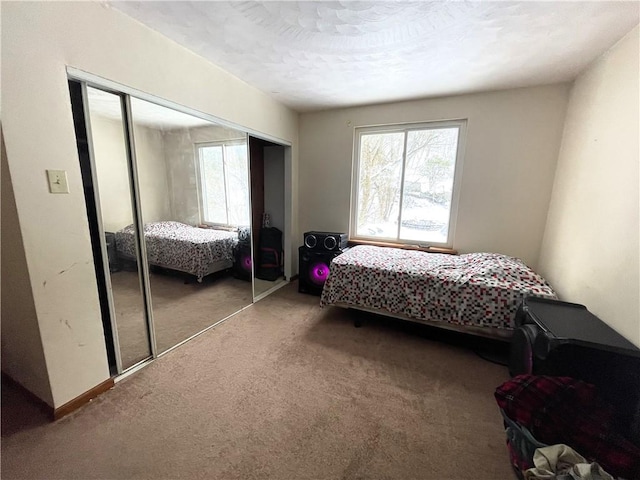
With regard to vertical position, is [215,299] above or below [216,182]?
A: below

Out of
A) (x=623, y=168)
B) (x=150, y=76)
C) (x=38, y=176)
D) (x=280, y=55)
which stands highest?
(x=280, y=55)

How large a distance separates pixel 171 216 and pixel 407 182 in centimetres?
261

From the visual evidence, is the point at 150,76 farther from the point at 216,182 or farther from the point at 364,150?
the point at 364,150

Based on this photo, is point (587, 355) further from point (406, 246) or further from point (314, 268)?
point (314, 268)

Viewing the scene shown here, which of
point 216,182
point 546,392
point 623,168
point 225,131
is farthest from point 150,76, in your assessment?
point 623,168

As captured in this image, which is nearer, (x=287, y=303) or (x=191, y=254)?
(x=191, y=254)

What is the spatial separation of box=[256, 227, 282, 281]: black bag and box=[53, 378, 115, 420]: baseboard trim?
2126mm

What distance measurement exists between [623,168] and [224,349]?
309 cm

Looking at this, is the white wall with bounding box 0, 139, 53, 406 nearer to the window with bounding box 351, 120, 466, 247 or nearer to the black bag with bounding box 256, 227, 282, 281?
the black bag with bounding box 256, 227, 282, 281

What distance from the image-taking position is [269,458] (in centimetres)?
127

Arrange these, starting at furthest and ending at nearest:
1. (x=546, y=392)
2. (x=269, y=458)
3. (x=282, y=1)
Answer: (x=282, y=1), (x=269, y=458), (x=546, y=392)

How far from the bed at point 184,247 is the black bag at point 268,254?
0.86 metres

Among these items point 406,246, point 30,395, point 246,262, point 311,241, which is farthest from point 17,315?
point 406,246

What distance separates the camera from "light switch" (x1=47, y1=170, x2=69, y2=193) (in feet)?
4.32
